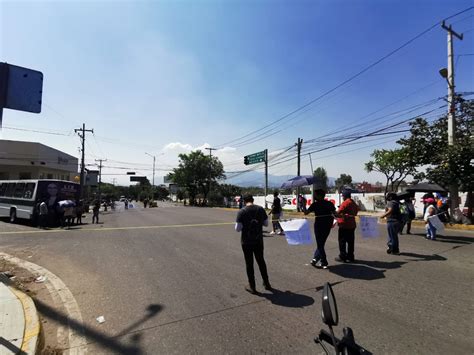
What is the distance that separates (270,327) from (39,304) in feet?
12.9

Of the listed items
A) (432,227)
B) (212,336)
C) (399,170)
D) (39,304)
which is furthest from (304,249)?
(399,170)

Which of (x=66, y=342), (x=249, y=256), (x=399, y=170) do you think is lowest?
(x=66, y=342)

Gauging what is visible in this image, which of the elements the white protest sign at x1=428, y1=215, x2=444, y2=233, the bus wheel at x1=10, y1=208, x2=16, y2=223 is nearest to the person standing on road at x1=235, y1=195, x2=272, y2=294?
the white protest sign at x1=428, y1=215, x2=444, y2=233

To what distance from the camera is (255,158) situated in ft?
124

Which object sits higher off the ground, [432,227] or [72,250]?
[432,227]

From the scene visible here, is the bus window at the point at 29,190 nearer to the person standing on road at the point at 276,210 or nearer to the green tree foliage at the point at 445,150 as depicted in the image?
the person standing on road at the point at 276,210

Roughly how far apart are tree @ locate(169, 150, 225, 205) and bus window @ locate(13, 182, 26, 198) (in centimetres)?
3861

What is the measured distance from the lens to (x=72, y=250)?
10102mm

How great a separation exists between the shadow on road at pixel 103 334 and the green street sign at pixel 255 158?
3250cm

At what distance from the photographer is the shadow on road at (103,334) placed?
3.71 metres

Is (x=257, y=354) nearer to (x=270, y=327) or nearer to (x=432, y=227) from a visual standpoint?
(x=270, y=327)

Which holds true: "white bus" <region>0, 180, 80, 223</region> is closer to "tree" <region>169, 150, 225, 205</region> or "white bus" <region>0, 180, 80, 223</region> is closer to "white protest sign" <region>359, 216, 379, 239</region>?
"white protest sign" <region>359, 216, 379, 239</region>

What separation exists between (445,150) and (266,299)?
16.0 metres

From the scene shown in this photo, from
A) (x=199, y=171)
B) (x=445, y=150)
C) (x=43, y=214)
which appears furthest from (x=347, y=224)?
(x=199, y=171)
